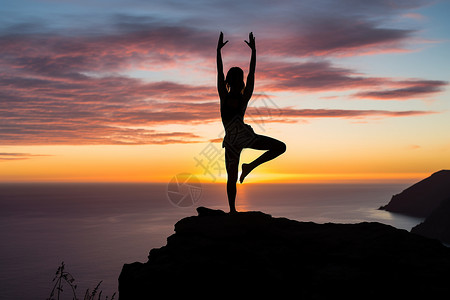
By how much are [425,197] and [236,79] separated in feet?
681

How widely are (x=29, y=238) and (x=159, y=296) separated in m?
123

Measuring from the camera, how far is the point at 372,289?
6277mm

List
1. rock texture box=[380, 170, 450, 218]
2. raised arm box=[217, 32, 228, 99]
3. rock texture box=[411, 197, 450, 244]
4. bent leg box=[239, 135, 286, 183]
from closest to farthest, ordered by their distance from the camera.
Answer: bent leg box=[239, 135, 286, 183]
raised arm box=[217, 32, 228, 99]
rock texture box=[411, 197, 450, 244]
rock texture box=[380, 170, 450, 218]

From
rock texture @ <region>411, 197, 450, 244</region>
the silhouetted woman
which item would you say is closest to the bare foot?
the silhouetted woman

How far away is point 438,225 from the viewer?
106 meters

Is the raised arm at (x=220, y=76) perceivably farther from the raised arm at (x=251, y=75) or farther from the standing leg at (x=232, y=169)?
the standing leg at (x=232, y=169)

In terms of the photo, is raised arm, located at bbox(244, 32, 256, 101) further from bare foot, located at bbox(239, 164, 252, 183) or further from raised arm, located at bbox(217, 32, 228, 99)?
bare foot, located at bbox(239, 164, 252, 183)

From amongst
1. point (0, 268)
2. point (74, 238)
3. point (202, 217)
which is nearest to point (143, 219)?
point (74, 238)

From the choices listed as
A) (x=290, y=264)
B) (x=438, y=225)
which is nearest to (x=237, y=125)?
(x=290, y=264)

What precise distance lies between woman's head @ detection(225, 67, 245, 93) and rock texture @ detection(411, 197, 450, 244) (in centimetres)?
11030

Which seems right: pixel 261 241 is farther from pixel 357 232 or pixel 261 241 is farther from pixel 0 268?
pixel 0 268

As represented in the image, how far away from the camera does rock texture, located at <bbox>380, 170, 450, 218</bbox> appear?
182m

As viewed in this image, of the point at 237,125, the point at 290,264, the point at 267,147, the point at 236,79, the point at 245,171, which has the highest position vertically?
the point at 236,79

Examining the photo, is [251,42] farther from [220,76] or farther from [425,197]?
[425,197]
